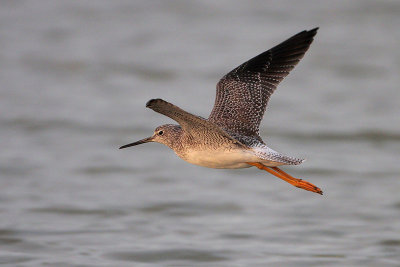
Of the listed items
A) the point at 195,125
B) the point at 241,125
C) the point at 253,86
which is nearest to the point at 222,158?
the point at 195,125

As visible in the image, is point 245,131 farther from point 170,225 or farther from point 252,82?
point 170,225

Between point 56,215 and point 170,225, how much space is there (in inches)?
76.2

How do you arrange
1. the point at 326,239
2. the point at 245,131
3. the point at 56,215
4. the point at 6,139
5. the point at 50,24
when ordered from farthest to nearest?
1. the point at 50,24
2. the point at 6,139
3. the point at 56,215
4. the point at 326,239
5. the point at 245,131

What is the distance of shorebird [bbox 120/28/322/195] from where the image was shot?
31.0 ft

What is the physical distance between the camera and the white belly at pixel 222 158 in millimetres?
9445

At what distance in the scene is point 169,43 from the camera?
883 inches

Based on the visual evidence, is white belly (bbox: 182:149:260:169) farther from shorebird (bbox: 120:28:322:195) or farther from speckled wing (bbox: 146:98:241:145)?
speckled wing (bbox: 146:98:241:145)

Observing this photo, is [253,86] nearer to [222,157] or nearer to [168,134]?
[168,134]

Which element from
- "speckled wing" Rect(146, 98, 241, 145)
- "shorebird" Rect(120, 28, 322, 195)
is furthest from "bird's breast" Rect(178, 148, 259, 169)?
"speckled wing" Rect(146, 98, 241, 145)

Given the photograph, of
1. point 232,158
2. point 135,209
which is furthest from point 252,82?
point 135,209

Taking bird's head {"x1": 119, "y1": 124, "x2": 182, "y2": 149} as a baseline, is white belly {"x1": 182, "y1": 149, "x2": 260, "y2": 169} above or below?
below

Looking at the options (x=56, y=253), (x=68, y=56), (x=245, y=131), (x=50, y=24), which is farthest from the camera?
(x=50, y=24)

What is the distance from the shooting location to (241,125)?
33.9ft

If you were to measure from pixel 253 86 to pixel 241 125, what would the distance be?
2.12 ft
